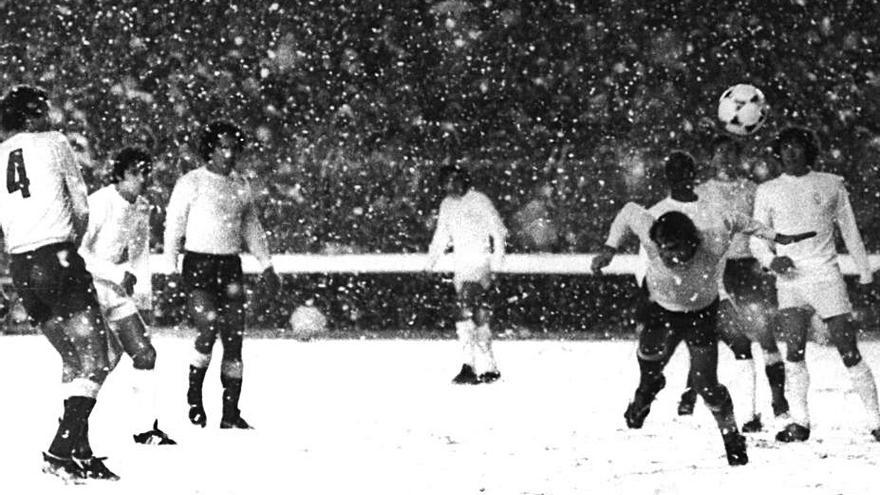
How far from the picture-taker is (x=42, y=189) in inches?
318

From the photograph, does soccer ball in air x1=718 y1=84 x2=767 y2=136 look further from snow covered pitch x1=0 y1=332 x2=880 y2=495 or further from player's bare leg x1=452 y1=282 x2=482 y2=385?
player's bare leg x1=452 y1=282 x2=482 y2=385

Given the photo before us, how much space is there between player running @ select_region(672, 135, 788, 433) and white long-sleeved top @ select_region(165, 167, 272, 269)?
2598mm

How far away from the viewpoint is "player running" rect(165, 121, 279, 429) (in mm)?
10078

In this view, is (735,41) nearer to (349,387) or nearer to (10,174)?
(349,387)

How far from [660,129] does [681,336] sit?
488 inches

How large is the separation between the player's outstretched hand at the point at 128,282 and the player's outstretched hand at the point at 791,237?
3.42 meters

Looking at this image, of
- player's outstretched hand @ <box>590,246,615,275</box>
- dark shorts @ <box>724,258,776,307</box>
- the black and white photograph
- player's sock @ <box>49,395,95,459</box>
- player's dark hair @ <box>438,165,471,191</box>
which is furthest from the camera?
player's dark hair @ <box>438,165,471,191</box>

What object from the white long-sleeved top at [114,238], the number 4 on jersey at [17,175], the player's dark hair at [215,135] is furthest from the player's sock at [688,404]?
the number 4 on jersey at [17,175]

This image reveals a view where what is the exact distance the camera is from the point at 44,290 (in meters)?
8.07

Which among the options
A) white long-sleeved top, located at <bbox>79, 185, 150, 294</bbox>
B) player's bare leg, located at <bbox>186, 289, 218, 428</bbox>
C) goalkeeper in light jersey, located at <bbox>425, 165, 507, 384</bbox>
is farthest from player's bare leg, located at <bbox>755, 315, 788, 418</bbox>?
white long-sleeved top, located at <bbox>79, 185, 150, 294</bbox>

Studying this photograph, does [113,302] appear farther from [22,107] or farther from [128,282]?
[22,107]

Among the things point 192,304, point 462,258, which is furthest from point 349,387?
point 192,304

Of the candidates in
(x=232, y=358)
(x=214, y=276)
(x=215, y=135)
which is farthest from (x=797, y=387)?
(x=215, y=135)

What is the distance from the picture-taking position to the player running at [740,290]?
10102 millimetres
